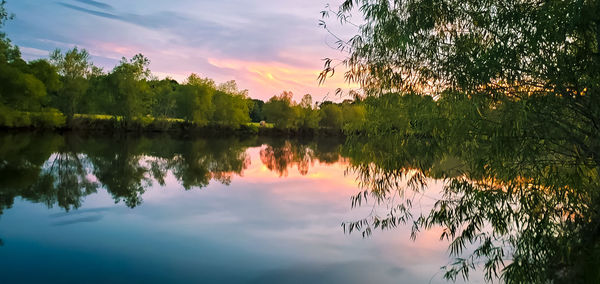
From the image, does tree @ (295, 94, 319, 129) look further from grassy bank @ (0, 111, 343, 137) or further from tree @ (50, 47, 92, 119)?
tree @ (50, 47, 92, 119)

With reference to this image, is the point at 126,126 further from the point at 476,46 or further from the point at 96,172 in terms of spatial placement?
the point at 476,46

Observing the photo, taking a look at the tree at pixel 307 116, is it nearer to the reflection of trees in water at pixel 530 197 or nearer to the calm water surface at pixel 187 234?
the calm water surface at pixel 187 234

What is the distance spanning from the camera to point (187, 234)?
11.3m

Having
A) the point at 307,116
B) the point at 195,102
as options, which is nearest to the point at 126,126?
the point at 195,102

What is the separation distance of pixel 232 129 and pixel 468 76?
69.0 metres

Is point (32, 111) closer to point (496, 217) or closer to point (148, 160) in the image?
point (148, 160)

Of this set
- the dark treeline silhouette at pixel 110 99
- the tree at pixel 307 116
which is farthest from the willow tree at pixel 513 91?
the tree at pixel 307 116

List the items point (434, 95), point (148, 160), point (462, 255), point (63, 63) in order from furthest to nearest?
point (63, 63)
point (148, 160)
point (462, 255)
point (434, 95)

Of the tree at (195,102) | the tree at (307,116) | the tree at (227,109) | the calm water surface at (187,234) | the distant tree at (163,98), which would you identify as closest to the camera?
the calm water surface at (187,234)

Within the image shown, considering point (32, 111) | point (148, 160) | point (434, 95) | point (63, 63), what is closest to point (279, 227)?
point (434, 95)

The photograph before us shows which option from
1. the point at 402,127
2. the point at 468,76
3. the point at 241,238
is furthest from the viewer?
the point at 241,238

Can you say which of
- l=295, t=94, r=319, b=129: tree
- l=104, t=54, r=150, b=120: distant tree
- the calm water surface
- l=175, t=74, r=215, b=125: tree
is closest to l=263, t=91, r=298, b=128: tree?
l=295, t=94, r=319, b=129: tree

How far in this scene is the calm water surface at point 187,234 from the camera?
27.7 feet

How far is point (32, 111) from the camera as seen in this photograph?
45.3 m
